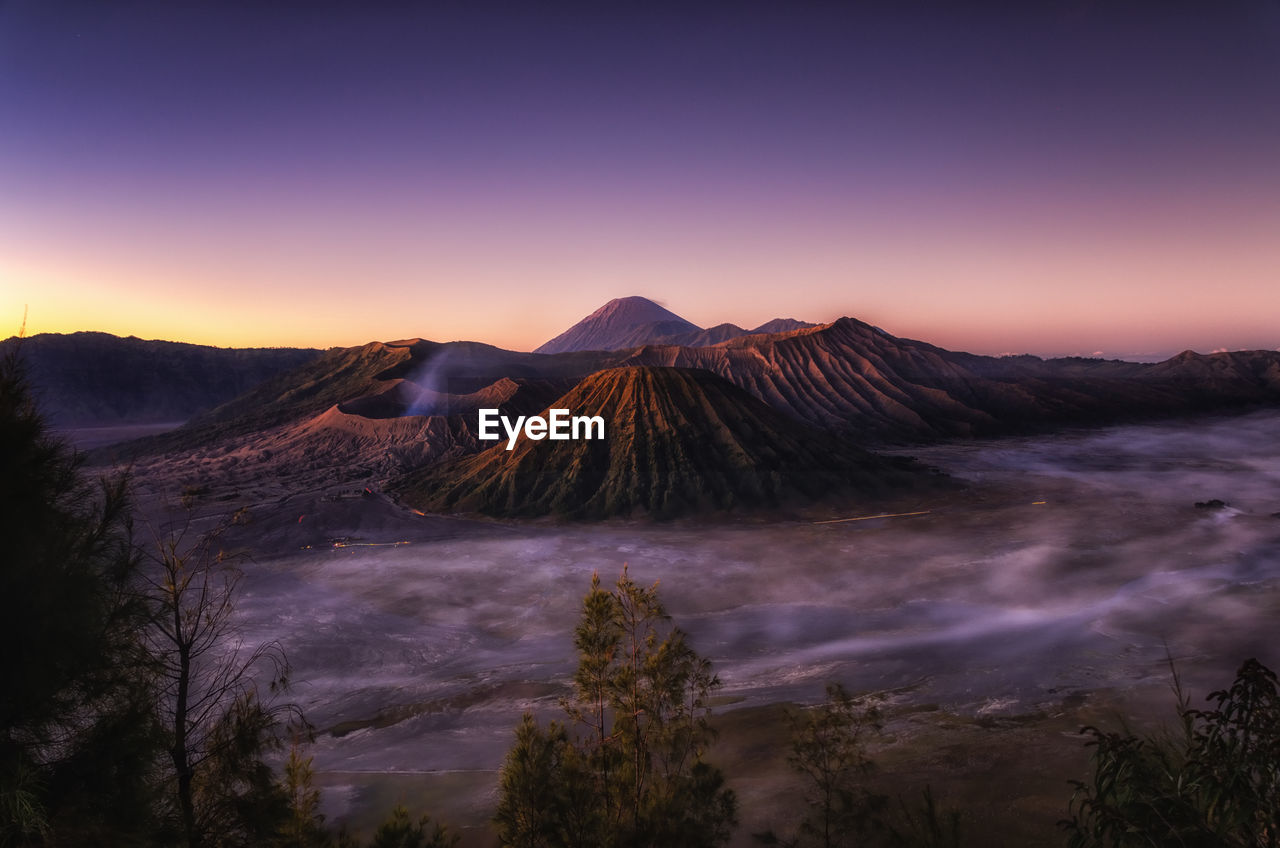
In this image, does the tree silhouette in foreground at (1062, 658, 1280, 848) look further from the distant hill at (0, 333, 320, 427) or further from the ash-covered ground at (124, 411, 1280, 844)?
the distant hill at (0, 333, 320, 427)

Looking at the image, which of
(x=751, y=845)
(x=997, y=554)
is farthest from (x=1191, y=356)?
(x=751, y=845)

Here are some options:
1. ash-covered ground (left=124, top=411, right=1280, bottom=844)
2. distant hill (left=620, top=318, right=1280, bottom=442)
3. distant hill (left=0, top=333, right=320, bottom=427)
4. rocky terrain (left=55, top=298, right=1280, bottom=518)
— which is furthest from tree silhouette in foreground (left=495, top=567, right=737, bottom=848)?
distant hill (left=0, top=333, right=320, bottom=427)

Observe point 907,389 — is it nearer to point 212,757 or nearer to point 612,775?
point 612,775

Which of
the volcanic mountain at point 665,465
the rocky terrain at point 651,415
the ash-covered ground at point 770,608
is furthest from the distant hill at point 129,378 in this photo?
the ash-covered ground at point 770,608

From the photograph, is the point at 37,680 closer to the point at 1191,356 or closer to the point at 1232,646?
the point at 1232,646

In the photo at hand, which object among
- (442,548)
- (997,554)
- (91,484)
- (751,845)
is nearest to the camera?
(91,484)

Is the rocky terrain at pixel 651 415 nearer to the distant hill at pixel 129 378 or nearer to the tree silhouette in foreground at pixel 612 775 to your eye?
the distant hill at pixel 129 378
